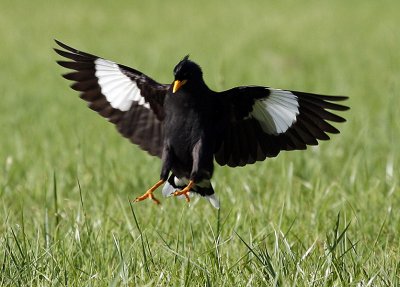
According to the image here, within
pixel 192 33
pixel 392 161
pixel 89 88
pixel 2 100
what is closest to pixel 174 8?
pixel 192 33

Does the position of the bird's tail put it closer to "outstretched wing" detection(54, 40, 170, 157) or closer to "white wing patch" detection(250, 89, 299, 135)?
"outstretched wing" detection(54, 40, 170, 157)

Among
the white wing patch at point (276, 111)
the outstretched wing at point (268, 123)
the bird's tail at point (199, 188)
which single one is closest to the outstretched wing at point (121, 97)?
the bird's tail at point (199, 188)

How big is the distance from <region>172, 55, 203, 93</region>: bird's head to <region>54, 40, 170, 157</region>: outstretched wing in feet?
1.35

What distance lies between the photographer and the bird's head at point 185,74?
12.4ft

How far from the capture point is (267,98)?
4.04 meters

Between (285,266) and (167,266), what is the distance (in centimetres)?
51

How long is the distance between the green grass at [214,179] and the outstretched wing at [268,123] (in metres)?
0.33

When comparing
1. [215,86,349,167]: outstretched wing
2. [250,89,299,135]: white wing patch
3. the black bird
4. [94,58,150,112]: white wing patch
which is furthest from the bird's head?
[94,58,150,112]: white wing patch

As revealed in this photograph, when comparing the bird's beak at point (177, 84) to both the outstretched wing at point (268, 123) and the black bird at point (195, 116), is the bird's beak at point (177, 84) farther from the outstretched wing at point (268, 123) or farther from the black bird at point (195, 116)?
the outstretched wing at point (268, 123)

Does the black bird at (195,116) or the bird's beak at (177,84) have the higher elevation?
the bird's beak at (177,84)

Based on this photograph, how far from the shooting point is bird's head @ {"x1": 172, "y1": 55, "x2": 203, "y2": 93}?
379 centimetres

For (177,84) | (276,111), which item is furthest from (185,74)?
(276,111)

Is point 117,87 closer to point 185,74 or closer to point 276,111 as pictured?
point 185,74

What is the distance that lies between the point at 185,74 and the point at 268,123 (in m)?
0.58
